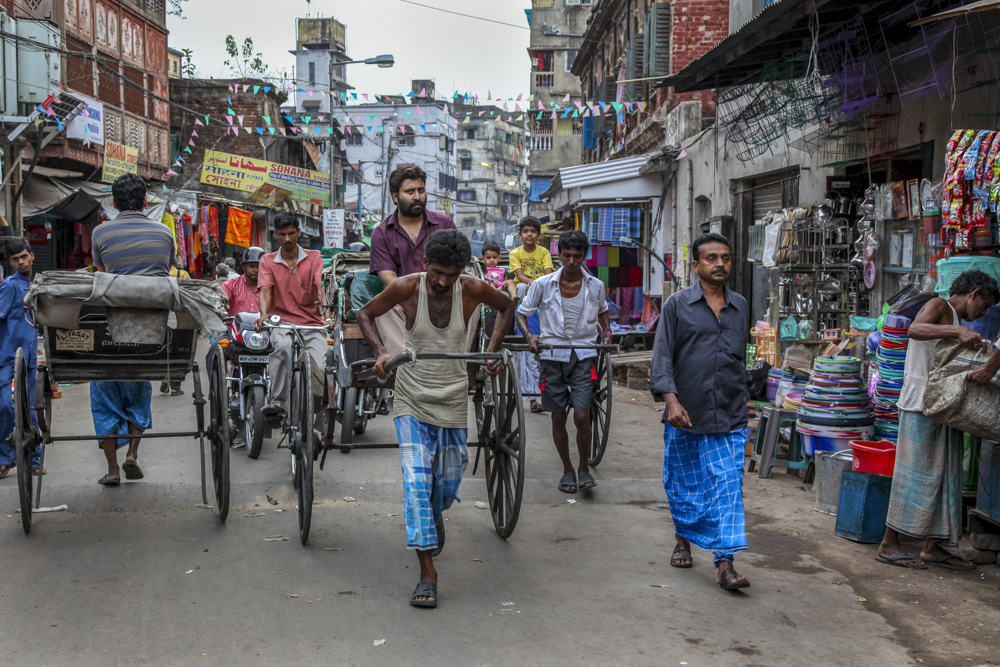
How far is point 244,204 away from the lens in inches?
1048

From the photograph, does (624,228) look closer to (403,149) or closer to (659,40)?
(659,40)

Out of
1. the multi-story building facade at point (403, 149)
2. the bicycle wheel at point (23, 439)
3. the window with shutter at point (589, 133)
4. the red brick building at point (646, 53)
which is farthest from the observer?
the multi-story building facade at point (403, 149)

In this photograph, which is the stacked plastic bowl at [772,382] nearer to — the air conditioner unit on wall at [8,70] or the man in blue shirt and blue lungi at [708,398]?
the man in blue shirt and blue lungi at [708,398]

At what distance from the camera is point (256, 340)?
8625mm

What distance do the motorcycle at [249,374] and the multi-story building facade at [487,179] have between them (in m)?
83.8

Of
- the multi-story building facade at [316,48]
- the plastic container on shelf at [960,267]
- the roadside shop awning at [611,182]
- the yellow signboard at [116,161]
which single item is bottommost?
the plastic container on shelf at [960,267]

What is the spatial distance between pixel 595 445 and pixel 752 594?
10.4ft

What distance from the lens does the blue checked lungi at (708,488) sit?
17.0 feet

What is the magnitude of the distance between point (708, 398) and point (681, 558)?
962mm

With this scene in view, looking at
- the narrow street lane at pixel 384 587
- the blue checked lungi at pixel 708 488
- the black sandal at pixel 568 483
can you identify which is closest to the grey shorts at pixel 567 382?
the black sandal at pixel 568 483

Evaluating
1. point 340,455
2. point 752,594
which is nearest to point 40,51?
point 340,455

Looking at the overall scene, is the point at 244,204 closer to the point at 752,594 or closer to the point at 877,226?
the point at 877,226

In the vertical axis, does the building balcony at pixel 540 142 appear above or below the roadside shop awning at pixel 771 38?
above

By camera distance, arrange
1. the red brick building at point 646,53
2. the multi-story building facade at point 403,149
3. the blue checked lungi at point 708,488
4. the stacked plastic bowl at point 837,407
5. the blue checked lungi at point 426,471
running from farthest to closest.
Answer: the multi-story building facade at point 403,149 < the red brick building at point 646,53 < the stacked plastic bowl at point 837,407 < the blue checked lungi at point 708,488 < the blue checked lungi at point 426,471
